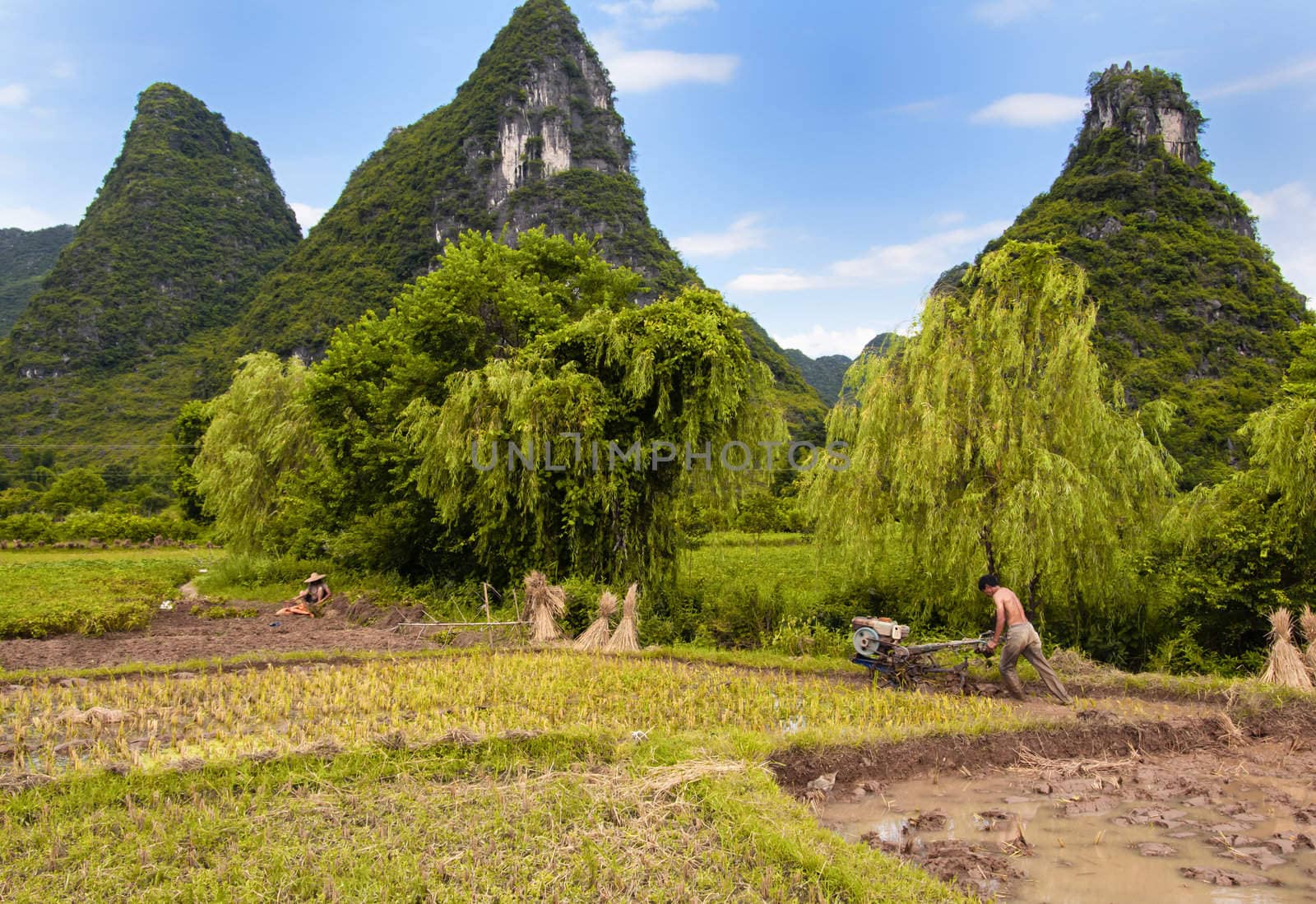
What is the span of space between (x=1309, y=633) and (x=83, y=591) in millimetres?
21741

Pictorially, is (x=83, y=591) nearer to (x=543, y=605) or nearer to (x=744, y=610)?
(x=543, y=605)

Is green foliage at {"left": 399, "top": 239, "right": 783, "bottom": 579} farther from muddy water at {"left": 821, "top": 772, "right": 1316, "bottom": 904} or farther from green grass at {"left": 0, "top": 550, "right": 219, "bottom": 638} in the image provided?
muddy water at {"left": 821, "top": 772, "right": 1316, "bottom": 904}

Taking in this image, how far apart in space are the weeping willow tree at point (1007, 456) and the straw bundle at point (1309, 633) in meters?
2.22

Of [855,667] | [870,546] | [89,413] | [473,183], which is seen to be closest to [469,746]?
[855,667]

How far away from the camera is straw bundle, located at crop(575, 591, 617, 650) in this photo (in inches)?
462

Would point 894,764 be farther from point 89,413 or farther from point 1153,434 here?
point 89,413

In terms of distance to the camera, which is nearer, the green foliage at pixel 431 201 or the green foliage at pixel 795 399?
the green foliage at pixel 795 399

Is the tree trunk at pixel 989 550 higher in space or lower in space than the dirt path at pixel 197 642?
higher

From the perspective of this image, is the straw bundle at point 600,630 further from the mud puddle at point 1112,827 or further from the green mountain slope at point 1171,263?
the green mountain slope at point 1171,263

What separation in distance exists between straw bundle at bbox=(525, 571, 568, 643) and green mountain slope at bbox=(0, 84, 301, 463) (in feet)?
251

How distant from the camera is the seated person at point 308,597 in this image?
15633mm

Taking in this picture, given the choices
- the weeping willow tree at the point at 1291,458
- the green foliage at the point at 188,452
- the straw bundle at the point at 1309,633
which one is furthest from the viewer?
the green foliage at the point at 188,452

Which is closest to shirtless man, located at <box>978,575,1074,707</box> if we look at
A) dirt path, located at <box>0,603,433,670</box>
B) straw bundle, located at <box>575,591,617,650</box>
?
straw bundle, located at <box>575,591,617,650</box>

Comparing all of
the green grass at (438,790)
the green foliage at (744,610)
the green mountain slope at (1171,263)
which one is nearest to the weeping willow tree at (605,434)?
the green foliage at (744,610)
